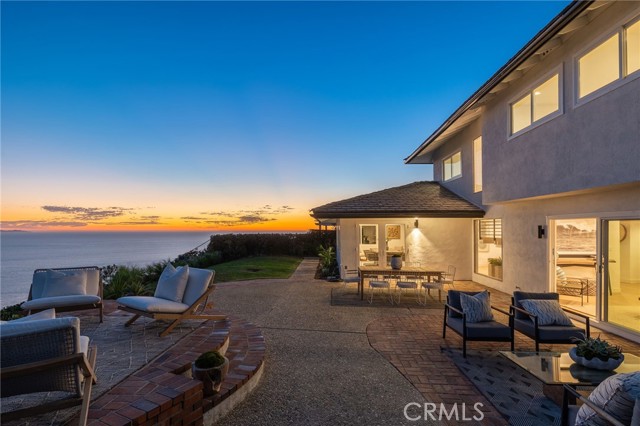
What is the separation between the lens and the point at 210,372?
3541 mm

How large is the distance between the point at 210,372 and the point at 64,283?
15.4 feet

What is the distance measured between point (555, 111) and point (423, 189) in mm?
7697

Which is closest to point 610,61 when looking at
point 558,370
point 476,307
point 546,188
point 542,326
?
point 546,188

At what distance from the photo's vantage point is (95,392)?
3340mm

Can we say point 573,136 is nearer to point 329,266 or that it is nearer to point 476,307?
point 476,307

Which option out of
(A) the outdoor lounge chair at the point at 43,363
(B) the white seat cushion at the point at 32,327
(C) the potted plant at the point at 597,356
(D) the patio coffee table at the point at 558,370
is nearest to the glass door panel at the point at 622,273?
(D) the patio coffee table at the point at 558,370

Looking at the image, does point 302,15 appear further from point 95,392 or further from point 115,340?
point 95,392

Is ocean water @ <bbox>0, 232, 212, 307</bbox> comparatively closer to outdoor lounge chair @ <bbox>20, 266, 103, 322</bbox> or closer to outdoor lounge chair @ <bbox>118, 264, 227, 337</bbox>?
outdoor lounge chair @ <bbox>20, 266, 103, 322</bbox>

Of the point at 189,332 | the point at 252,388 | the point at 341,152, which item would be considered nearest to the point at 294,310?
the point at 189,332

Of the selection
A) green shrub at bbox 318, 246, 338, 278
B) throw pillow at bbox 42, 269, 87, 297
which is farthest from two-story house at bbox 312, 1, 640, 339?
throw pillow at bbox 42, 269, 87, 297

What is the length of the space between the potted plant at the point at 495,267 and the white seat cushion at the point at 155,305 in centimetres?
1049

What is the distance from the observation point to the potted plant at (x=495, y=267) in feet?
37.8

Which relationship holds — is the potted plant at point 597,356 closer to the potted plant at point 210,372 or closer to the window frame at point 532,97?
the potted plant at point 210,372

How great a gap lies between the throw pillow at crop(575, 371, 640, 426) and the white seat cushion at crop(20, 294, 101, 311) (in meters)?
7.21
